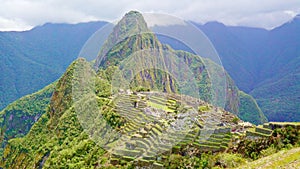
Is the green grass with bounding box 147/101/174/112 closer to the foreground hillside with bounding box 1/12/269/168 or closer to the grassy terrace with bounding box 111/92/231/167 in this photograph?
the foreground hillside with bounding box 1/12/269/168

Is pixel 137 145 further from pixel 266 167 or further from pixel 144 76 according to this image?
pixel 144 76

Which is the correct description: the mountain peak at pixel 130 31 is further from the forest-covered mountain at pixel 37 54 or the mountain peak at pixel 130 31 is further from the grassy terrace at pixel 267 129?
the forest-covered mountain at pixel 37 54

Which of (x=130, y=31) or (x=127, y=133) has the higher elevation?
(x=130, y=31)

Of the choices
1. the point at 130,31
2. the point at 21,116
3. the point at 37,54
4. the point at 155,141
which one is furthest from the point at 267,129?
the point at 37,54

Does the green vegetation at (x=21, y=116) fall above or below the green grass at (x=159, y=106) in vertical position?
below

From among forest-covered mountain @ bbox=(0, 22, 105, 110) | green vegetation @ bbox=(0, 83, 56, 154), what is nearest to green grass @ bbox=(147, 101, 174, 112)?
green vegetation @ bbox=(0, 83, 56, 154)

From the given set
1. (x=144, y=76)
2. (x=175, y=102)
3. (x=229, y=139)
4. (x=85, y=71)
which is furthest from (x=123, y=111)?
(x=144, y=76)

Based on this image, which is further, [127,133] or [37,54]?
[37,54]

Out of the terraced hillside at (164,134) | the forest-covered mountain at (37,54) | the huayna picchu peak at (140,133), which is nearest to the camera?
the huayna picchu peak at (140,133)

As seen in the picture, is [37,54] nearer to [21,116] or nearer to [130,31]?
[130,31]

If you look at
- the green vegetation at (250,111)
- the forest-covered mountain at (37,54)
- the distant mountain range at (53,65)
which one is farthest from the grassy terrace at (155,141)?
the forest-covered mountain at (37,54)

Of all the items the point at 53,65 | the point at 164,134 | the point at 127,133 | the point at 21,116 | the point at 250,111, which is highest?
the point at 164,134
